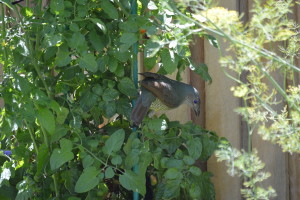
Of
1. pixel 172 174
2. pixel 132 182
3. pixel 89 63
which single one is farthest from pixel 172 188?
pixel 89 63

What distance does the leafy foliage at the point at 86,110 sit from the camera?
2.76m

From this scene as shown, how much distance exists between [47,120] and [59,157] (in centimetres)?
17

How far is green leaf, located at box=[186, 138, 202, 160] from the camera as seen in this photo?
2826mm

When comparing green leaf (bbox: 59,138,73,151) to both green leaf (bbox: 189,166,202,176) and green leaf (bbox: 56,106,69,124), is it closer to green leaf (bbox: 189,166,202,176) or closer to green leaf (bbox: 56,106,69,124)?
green leaf (bbox: 56,106,69,124)

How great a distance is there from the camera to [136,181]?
2.76 meters

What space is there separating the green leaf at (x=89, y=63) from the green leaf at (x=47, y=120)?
25cm

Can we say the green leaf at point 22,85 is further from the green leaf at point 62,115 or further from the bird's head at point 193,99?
the bird's head at point 193,99

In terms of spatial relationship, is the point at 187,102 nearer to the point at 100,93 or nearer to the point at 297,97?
the point at 100,93

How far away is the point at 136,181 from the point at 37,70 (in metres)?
0.69

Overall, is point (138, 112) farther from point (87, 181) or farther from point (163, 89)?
point (87, 181)

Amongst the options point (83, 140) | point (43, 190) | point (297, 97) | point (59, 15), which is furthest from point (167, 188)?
point (297, 97)

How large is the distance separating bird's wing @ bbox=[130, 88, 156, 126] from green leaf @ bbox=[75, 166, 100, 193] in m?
0.30

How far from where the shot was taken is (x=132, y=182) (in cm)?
275

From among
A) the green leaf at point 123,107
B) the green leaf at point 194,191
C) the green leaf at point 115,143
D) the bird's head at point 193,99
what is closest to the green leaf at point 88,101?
the green leaf at point 123,107
